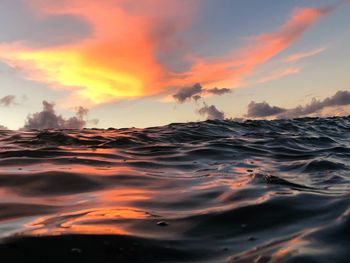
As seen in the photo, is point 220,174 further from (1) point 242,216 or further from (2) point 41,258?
(2) point 41,258

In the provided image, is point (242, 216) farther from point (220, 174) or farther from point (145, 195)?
point (220, 174)

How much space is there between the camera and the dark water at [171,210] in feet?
12.6

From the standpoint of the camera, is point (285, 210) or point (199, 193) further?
point (199, 193)

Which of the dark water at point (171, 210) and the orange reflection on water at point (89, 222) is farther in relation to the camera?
the orange reflection on water at point (89, 222)

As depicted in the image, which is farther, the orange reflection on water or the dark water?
the orange reflection on water

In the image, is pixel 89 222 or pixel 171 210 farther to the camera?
pixel 171 210

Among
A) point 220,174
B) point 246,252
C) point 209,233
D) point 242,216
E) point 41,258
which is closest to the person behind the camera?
point 41,258

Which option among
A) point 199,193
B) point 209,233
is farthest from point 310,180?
point 209,233

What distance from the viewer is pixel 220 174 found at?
898cm

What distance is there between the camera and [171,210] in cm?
561

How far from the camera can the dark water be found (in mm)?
3852

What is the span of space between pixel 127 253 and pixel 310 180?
17.3 feet

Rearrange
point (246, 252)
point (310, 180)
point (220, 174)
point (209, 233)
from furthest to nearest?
1. point (220, 174)
2. point (310, 180)
3. point (209, 233)
4. point (246, 252)

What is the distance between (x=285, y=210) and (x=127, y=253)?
248 cm
